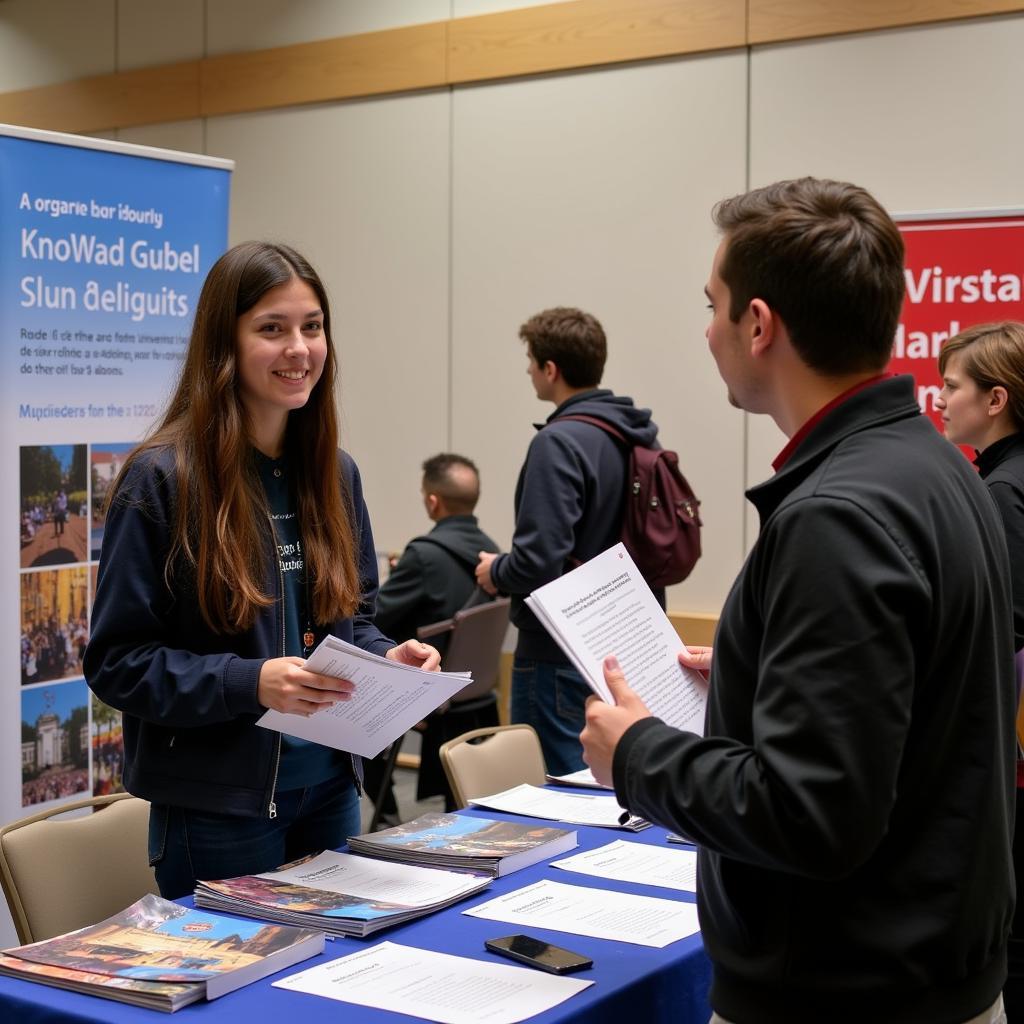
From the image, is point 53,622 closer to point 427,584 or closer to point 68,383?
point 68,383

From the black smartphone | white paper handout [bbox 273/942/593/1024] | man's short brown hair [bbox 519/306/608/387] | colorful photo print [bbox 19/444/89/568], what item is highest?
man's short brown hair [bbox 519/306/608/387]

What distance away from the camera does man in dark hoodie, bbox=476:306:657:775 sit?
3.56 metres

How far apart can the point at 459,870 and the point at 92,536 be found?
6.44 ft

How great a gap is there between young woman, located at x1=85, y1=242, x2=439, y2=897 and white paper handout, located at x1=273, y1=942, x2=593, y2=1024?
382mm

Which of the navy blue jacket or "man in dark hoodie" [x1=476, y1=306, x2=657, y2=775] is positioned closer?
the navy blue jacket

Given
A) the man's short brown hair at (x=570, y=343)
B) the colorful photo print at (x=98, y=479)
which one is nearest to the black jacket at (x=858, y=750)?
the man's short brown hair at (x=570, y=343)

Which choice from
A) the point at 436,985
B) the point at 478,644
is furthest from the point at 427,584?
the point at 436,985

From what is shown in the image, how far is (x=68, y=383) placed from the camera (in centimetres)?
348

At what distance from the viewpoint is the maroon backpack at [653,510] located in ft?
12.0

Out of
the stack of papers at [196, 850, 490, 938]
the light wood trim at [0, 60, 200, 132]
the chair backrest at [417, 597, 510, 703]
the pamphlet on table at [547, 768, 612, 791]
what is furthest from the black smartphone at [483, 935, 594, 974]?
the light wood trim at [0, 60, 200, 132]

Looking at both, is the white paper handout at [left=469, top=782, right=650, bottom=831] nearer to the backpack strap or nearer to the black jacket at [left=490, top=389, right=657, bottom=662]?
the black jacket at [left=490, top=389, right=657, bottom=662]

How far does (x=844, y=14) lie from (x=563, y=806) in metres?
3.43

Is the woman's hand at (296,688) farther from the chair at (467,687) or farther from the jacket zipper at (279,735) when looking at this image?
the chair at (467,687)

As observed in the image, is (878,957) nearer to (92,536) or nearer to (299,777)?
(299,777)
